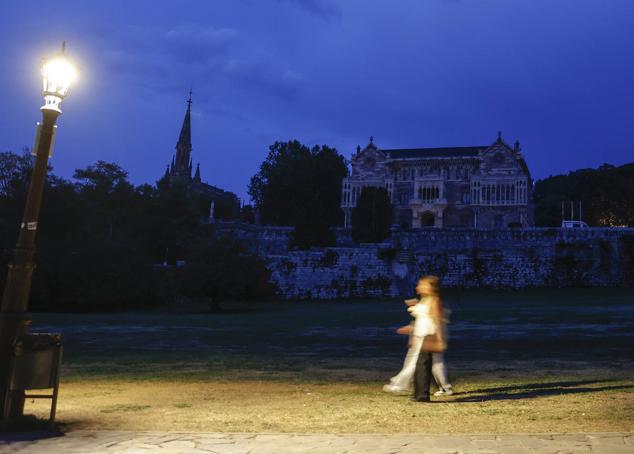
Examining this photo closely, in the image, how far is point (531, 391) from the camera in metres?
9.45

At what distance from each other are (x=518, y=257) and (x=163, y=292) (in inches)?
1344

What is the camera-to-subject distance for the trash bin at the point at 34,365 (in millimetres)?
6859

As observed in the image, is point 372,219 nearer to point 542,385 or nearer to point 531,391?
point 542,385

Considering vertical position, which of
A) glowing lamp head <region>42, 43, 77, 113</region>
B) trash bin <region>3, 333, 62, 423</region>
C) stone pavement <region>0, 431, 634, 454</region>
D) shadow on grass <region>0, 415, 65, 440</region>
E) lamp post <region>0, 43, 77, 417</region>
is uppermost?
glowing lamp head <region>42, 43, 77, 113</region>

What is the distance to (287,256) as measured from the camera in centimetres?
5584

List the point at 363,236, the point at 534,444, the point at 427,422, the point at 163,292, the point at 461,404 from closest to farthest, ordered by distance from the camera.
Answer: the point at 534,444
the point at 427,422
the point at 461,404
the point at 163,292
the point at 363,236

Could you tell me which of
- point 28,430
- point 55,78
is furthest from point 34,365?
point 55,78

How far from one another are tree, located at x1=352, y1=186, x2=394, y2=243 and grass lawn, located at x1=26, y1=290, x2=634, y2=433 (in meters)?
42.9

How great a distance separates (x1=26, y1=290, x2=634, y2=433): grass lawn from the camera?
7352mm

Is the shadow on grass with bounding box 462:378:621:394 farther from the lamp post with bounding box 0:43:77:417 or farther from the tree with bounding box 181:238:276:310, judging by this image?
the tree with bounding box 181:238:276:310

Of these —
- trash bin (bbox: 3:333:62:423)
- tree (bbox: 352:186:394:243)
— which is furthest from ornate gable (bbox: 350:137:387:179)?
trash bin (bbox: 3:333:62:423)

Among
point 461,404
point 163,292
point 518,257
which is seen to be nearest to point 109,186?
point 163,292

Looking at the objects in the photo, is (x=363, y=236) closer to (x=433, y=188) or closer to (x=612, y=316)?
(x=433, y=188)

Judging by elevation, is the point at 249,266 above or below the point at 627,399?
above
